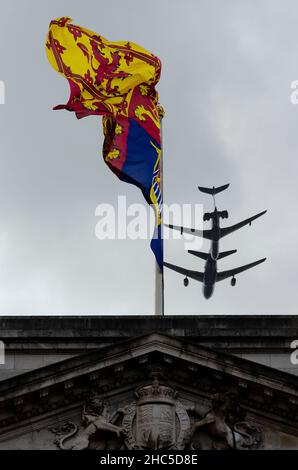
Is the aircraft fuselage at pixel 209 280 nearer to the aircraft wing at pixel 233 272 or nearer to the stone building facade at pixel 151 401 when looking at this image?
the aircraft wing at pixel 233 272

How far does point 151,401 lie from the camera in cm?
3816

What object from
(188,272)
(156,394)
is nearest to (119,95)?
(188,272)

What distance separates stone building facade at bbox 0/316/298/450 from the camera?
3784 cm

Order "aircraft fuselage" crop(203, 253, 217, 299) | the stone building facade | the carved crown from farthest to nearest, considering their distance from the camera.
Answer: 1. "aircraft fuselage" crop(203, 253, 217, 299)
2. the carved crown
3. the stone building facade

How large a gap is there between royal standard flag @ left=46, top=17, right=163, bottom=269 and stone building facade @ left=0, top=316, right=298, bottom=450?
583 centimetres

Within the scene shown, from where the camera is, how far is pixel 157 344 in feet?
126

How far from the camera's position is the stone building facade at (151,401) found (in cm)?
3784

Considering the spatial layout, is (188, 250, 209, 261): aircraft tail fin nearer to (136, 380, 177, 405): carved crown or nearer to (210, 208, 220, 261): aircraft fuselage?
(210, 208, 220, 261): aircraft fuselage

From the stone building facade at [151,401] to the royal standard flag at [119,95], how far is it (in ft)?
19.1

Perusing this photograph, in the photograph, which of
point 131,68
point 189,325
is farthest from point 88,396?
point 131,68

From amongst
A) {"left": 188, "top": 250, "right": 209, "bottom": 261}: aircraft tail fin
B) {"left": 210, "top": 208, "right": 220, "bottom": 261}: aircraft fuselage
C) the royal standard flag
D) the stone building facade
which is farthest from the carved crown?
{"left": 188, "top": 250, "right": 209, "bottom": 261}: aircraft tail fin

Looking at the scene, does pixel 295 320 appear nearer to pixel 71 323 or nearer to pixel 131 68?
pixel 71 323
